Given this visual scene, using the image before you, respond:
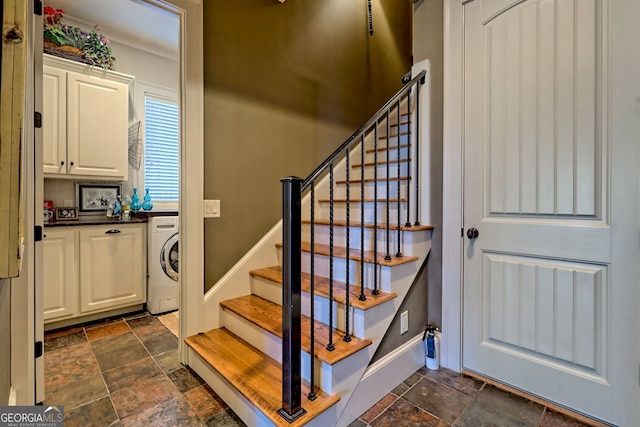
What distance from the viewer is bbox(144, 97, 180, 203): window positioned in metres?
3.43

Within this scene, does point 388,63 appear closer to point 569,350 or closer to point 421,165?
point 421,165

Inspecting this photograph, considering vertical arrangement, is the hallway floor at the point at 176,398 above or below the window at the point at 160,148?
below

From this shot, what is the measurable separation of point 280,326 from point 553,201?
162 cm

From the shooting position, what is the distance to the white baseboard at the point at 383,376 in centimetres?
149

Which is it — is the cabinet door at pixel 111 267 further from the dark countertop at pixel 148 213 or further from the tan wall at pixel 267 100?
the tan wall at pixel 267 100

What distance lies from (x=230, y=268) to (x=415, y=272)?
129cm

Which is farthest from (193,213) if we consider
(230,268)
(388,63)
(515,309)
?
(388,63)

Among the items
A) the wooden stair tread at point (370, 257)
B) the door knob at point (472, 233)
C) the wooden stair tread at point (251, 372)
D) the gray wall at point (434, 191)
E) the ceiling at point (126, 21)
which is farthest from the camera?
the ceiling at point (126, 21)

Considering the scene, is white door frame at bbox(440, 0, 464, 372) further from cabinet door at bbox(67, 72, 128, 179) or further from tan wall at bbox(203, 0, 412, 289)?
cabinet door at bbox(67, 72, 128, 179)

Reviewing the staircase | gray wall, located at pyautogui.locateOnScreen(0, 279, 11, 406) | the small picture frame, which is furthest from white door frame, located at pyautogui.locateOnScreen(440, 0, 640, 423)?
the small picture frame

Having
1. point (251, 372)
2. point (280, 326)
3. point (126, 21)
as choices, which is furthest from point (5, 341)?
point (126, 21)

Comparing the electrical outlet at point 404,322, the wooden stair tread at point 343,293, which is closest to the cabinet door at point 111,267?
the wooden stair tread at point 343,293

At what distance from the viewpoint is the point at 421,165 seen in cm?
204

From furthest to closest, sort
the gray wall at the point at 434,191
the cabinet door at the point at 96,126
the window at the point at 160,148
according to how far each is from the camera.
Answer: the window at the point at 160,148 < the cabinet door at the point at 96,126 < the gray wall at the point at 434,191
